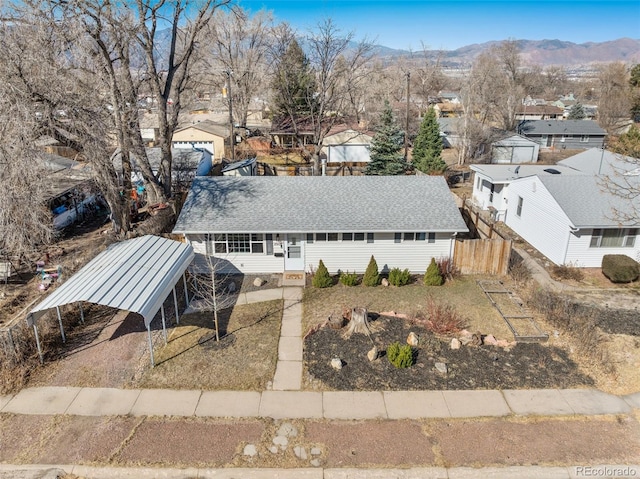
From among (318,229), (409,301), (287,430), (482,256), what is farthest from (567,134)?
(287,430)

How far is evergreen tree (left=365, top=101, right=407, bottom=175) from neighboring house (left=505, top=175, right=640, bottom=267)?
39.7 feet

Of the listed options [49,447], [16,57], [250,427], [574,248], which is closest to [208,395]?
[250,427]

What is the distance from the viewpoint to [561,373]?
39.3 ft

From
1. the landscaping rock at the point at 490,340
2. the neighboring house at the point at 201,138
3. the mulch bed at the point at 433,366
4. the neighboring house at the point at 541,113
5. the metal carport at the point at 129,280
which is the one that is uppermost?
the neighboring house at the point at 541,113

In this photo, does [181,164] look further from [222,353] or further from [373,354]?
[373,354]

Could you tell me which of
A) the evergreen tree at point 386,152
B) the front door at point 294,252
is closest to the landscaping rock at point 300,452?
the front door at point 294,252

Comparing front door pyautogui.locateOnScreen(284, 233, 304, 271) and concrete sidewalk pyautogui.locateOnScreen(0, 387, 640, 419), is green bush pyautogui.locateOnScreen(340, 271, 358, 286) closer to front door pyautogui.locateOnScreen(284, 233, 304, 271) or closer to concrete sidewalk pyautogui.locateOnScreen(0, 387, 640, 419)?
front door pyautogui.locateOnScreen(284, 233, 304, 271)

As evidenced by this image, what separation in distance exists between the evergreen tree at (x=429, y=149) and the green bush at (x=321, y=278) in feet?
63.6

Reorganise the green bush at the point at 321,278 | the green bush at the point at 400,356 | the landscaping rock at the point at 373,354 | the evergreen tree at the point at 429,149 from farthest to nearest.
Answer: the evergreen tree at the point at 429,149 → the green bush at the point at 321,278 → the landscaping rock at the point at 373,354 → the green bush at the point at 400,356

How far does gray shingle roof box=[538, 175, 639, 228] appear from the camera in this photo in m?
18.2

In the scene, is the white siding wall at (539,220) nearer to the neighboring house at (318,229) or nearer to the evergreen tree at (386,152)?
the neighboring house at (318,229)

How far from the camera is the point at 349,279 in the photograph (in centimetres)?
1727

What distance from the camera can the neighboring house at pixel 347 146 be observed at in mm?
38156

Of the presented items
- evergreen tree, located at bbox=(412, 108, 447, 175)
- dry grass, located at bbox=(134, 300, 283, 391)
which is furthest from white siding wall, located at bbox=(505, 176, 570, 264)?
dry grass, located at bbox=(134, 300, 283, 391)
